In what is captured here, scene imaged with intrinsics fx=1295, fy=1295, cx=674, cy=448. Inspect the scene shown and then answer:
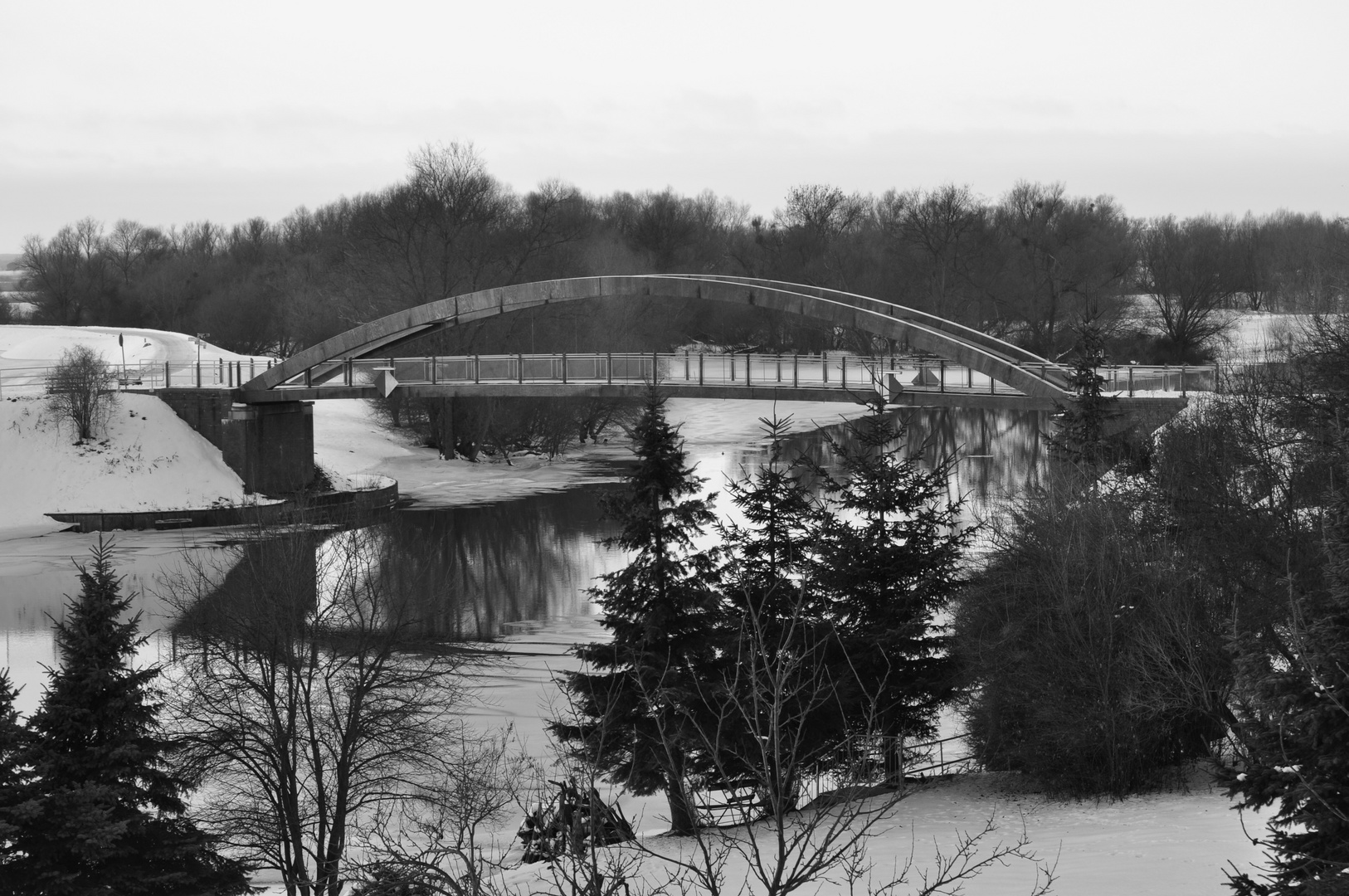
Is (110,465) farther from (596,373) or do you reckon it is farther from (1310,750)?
(1310,750)

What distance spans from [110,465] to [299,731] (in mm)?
25801

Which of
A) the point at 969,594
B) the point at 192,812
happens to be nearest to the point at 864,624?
the point at 969,594

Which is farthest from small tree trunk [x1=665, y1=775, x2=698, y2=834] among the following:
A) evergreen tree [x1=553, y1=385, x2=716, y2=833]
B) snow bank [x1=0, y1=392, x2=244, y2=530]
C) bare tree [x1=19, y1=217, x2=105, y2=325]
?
bare tree [x1=19, y1=217, x2=105, y2=325]

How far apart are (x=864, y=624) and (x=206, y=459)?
1145 inches

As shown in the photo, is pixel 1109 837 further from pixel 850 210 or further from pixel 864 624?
pixel 850 210

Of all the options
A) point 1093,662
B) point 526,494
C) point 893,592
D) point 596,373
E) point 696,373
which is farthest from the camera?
point 526,494

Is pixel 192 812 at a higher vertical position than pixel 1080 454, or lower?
lower

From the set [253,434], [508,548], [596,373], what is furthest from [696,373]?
[253,434]

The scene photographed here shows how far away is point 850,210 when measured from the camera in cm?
9331

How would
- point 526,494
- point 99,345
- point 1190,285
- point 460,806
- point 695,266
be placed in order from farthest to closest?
1. point 695,266
2. point 99,345
3. point 1190,285
4. point 526,494
5. point 460,806

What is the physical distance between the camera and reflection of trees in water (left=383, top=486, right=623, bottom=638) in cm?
2544

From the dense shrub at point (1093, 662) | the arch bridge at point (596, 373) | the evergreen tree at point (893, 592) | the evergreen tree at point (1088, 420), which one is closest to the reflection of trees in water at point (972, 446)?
the arch bridge at point (596, 373)

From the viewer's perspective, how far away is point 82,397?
1531 inches

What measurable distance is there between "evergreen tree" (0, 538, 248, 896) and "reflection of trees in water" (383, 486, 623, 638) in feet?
21.9
